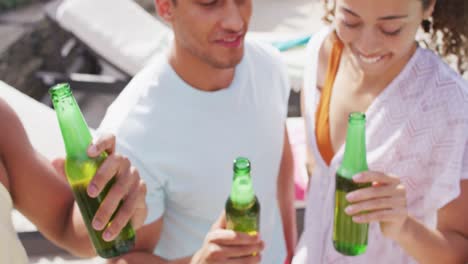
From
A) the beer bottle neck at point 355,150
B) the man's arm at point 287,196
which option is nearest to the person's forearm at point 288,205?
the man's arm at point 287,196

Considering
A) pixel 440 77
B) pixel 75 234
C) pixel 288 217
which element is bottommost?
pixel 288 217

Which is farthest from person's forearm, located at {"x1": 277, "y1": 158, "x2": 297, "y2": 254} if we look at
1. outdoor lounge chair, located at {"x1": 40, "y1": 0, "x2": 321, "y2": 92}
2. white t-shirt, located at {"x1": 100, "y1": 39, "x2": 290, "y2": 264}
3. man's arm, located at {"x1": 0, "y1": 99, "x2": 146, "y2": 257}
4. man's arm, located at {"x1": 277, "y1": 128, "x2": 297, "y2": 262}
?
outdoor lounge chair, located at {"x1": 40, "y1": 0, "x2": 321, "y2": 92}

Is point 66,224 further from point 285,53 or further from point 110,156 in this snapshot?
point 285,53

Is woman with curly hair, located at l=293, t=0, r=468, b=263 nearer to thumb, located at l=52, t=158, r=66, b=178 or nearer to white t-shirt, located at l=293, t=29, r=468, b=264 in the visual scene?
white t-shirt, located at l=293, t=29, r=468, b=264

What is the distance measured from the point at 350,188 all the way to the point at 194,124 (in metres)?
0.52

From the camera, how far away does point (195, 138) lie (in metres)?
1.62

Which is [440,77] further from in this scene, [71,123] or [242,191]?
[71,123]

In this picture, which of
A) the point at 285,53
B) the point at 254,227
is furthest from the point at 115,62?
the point at 254,227

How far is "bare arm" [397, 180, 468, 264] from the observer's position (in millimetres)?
1360

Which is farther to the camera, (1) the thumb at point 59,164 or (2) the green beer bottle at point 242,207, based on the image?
(1) the thumb at point 59,164

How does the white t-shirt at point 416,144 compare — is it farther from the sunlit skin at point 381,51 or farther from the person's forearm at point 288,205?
the person's forearm at point 288,205

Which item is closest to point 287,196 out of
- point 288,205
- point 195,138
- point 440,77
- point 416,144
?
point 288,205

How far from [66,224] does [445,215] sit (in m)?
1.03

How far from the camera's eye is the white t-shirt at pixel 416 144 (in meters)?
1.39
